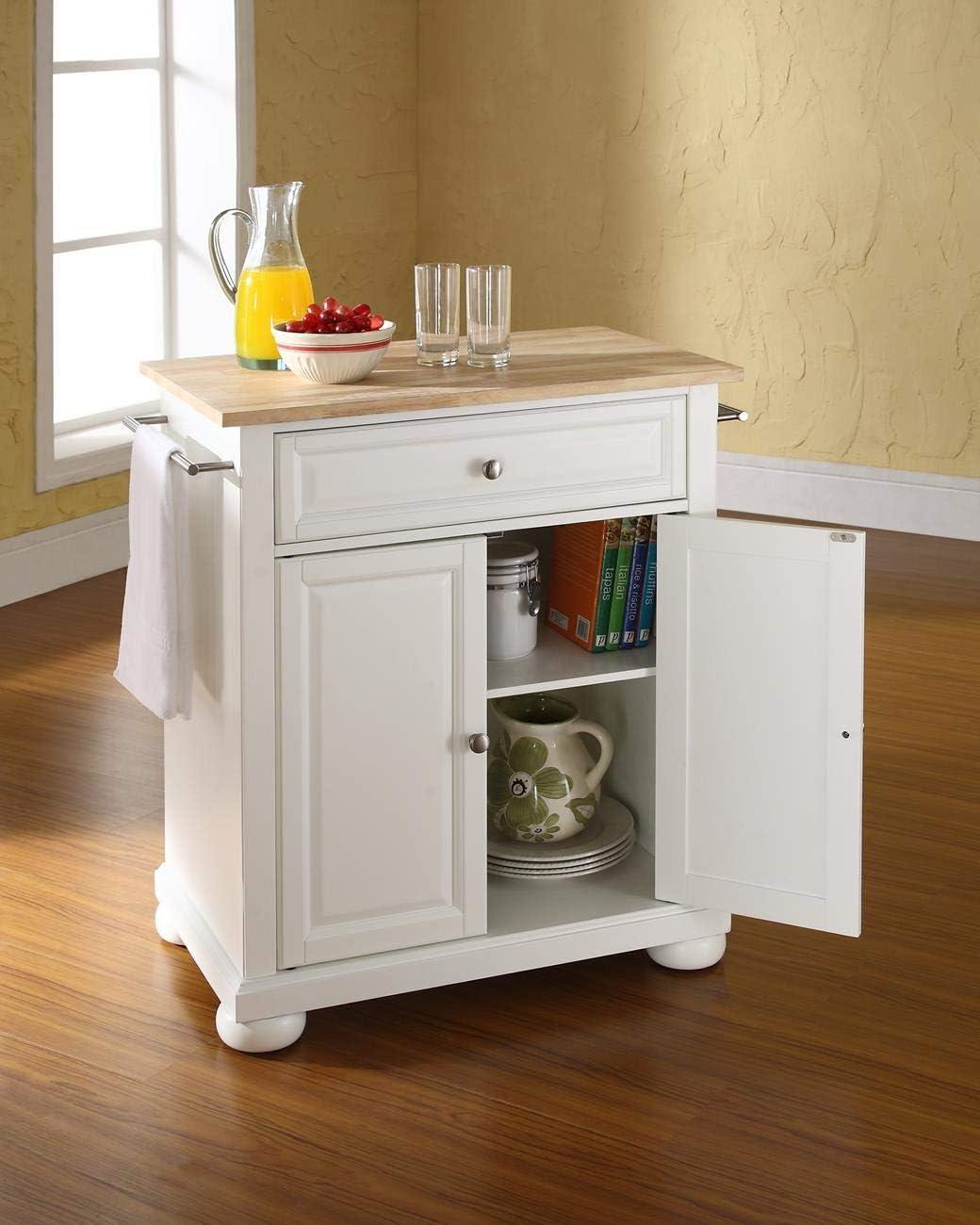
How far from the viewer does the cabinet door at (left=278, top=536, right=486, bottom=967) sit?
1985mm

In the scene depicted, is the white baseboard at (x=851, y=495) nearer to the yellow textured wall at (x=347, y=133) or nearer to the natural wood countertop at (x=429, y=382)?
the yellow textured wall at (x=347, y=133)

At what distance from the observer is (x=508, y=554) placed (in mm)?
2256

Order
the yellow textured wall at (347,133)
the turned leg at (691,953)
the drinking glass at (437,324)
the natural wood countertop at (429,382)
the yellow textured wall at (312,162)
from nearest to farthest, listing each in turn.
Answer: the natural wood countertop at (429,382)
the drinking glass at (437,324)
the turned leg at (691,953)
the yellow textured wall at (312,162)
the yellow textured wall at (347,133)

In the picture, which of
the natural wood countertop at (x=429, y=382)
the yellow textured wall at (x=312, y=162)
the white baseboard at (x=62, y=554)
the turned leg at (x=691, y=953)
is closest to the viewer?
the natural wood countertop at (x=429, y=382)

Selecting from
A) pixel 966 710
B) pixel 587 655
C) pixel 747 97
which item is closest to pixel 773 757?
pixel 587 655

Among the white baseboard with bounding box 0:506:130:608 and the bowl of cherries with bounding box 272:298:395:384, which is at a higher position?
the bowl of cherries with bounding box 272:298:395:384

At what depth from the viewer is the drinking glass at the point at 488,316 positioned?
2102 millimetres

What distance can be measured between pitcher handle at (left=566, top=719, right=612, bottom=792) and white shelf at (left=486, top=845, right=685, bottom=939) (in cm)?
13

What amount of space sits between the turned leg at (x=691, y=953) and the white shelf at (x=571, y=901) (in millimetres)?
67

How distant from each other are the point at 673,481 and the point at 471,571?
0.31 meters

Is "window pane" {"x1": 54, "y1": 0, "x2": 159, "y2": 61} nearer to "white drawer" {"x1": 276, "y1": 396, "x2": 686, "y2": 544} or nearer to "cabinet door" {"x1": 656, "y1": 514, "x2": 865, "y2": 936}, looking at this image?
"white drawer" {"x1": 276, "y1": 396, "x2": 686, "y2": 544}

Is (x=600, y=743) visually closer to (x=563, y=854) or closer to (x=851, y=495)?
(x=563, y=854)

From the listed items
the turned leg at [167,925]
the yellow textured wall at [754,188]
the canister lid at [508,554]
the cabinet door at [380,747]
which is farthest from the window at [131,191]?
the cabinet door at [380,747]

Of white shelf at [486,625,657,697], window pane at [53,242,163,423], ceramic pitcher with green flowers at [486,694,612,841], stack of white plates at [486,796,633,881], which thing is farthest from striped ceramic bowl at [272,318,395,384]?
window pane at [53,242,163,423]
